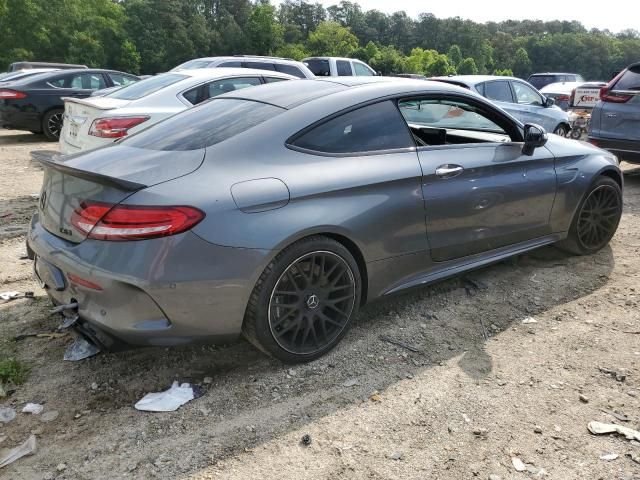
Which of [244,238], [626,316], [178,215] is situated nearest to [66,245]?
[178,215]

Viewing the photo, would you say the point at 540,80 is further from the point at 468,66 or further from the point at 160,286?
the point at 468,66

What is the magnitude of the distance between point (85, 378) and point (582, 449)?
247 centimetres

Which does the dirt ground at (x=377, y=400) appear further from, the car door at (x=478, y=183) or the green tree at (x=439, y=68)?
the green tree at (x=439, y=68)

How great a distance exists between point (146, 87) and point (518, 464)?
21.0ft

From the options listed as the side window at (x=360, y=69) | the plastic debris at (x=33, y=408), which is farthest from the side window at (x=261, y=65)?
the plastic debris at (x=33, y=408)

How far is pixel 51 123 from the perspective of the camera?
1114 cm

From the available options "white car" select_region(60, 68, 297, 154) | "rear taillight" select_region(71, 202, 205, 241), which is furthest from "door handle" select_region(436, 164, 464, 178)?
"white car" select_region(60, 68, 297, 154)

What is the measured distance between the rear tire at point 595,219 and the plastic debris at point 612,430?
7.52 ft

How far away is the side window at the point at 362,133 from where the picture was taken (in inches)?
118

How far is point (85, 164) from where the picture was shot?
282 cm

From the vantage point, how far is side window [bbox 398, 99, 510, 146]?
3.84 meters

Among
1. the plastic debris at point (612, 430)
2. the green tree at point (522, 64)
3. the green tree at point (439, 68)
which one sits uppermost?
the green tree at point (522, 64)

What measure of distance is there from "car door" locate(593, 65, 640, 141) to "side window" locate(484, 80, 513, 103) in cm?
189

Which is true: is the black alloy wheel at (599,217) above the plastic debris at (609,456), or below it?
above
